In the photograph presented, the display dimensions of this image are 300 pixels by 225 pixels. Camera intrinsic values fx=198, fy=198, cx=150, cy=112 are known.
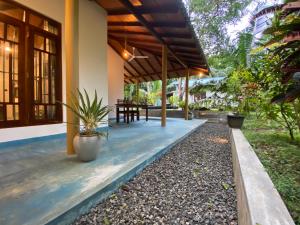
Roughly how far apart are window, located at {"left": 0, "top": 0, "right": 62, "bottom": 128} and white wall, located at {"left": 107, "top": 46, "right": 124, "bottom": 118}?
205 inches

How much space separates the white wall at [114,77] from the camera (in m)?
9.72

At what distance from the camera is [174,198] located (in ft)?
7.02

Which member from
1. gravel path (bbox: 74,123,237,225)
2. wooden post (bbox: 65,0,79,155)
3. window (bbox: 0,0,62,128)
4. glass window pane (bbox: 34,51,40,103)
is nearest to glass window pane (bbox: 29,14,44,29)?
window (bbox: 0,0,62,128)

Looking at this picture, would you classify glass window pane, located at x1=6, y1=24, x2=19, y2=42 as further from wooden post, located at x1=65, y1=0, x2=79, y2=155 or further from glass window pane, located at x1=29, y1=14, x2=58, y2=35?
wooden post, located at x1=65, y1=0, x2=79, y2=155

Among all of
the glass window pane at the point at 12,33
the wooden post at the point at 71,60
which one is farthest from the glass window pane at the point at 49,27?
the wooden post at the point at 71,60

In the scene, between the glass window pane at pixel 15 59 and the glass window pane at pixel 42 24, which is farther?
Result: the glass window pane at pixel 42 24

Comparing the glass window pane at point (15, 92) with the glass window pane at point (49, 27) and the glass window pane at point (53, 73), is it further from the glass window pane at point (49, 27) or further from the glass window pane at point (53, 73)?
the glass window pane at point (49, 27)

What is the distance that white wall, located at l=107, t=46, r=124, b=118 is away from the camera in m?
9.72

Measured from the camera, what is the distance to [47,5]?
420 cm

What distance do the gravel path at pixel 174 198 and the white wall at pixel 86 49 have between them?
2546mm

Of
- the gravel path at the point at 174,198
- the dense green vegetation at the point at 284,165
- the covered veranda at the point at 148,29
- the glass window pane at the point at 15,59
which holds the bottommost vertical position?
the gravel path at the point at 174,198

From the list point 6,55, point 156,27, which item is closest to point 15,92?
point 6,55

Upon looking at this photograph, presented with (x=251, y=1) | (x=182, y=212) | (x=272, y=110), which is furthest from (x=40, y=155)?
(x=251, y=1)

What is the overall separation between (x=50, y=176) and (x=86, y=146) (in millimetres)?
578
